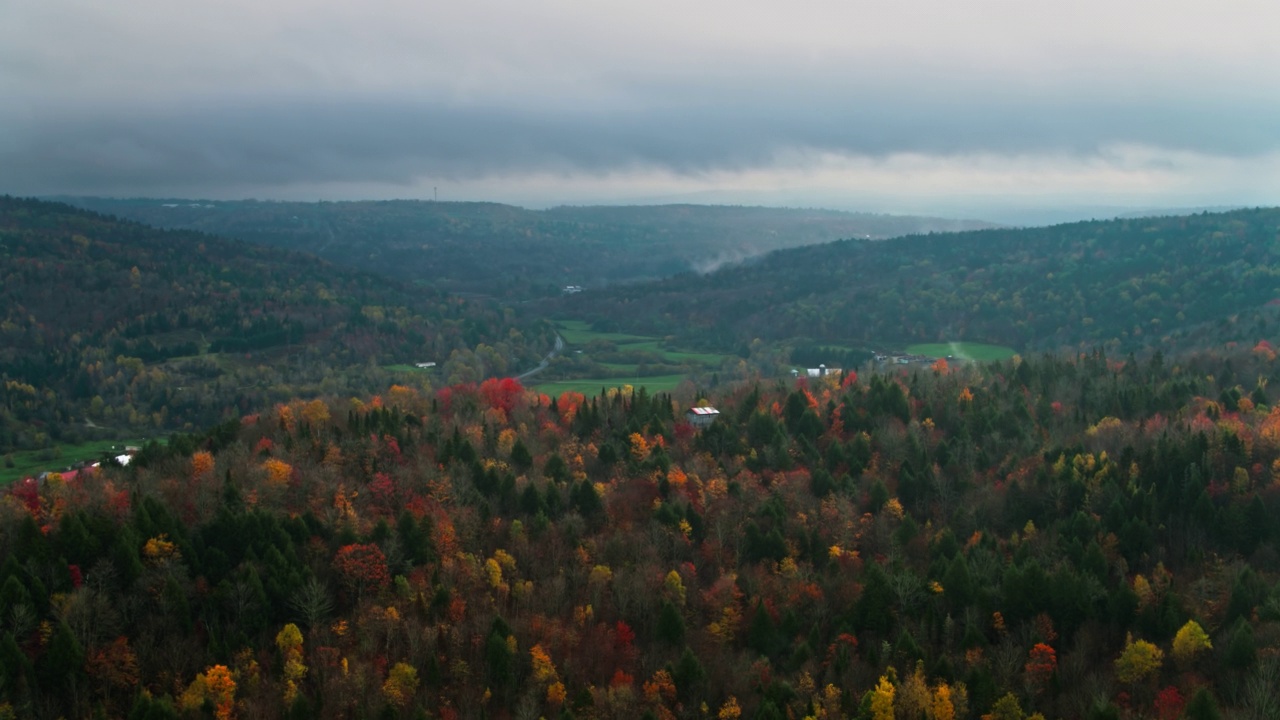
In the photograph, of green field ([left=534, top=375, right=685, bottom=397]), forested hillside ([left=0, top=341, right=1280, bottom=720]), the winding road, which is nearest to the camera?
forested hillside ([left=0, top=341, right=1280, bottom=720])

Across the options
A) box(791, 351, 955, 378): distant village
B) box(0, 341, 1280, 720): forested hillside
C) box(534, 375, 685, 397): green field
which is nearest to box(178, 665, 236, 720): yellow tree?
box(0, 341, 1280, 720): forested hillside

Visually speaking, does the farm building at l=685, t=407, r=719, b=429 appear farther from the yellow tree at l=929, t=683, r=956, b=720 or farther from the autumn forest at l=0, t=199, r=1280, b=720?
the yellow tree at l=929, t=683, r=956, b=720

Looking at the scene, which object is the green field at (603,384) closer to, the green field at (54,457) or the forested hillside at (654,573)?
the forested hillside at (654,573)

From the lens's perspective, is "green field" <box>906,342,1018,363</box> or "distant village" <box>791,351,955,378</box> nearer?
"distant village" <box>791,351,955,378</box>

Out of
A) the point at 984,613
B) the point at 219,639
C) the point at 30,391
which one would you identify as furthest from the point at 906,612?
the point at 30,391

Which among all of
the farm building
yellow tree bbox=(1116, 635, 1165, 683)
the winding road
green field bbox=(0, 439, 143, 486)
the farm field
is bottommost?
green field bbox=(0, 439, 143, 486)

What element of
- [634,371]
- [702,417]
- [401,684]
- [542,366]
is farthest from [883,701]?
[542,366]
